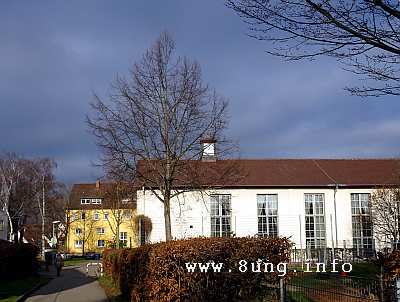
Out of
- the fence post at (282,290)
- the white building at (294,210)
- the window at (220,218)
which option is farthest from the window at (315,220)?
the fence post at (282,290)

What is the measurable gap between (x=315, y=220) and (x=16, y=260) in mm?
25931

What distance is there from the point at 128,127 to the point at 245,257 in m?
15.2

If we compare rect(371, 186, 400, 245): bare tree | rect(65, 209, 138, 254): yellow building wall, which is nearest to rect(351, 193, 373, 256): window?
rect(371, 186, 400, 245): bare tree

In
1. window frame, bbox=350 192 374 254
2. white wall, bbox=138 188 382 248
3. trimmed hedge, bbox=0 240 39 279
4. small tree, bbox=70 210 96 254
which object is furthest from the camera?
small tree, bbox=70 210 96 254

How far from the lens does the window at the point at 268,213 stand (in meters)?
49.7

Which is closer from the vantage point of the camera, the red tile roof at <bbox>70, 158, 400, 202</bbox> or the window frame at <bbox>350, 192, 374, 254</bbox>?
the window frame at <bbox>350, 192, 374, 254</bbox>

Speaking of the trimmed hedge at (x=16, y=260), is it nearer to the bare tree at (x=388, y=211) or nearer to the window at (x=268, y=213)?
the window at (x=268, y=213)

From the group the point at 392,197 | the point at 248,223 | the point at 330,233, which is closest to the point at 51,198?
the point at 248,223

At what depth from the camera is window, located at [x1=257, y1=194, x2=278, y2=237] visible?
163ft

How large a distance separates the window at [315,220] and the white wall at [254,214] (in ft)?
1.27

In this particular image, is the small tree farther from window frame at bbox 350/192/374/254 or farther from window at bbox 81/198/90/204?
window frame at bbox 350/192/374/254

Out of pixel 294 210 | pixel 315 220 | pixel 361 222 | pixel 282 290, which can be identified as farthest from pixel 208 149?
pixel 361 222

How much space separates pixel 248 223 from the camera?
49.7 m

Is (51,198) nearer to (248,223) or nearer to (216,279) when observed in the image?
(248,223)
